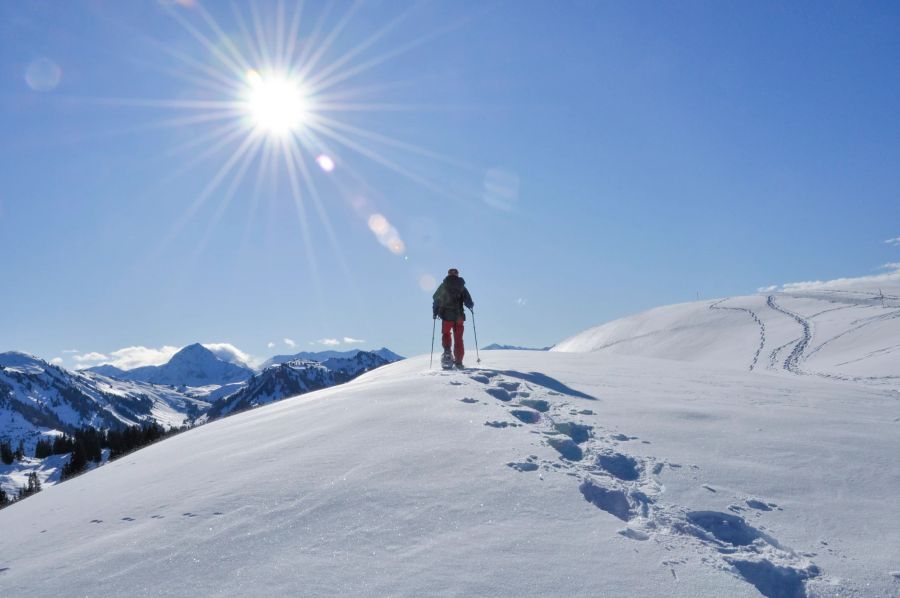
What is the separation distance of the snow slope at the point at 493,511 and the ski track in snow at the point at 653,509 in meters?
0.02

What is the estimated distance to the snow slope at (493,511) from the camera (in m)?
3.08

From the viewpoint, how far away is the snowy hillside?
67.7ft

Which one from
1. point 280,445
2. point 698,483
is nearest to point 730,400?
point 698,483

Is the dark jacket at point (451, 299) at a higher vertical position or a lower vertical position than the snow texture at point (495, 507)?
higher

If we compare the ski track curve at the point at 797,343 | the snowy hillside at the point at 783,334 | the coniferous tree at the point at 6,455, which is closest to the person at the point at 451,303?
the snowy hillside at the point at 783,334

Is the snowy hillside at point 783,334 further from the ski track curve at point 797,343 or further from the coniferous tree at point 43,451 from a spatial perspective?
the coniferous tree at point 43,451

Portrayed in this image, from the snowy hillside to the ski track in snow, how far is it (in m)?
15.2

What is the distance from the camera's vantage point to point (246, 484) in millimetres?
4512

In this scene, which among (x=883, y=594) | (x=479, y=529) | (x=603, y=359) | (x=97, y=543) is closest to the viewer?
(x=883, y=594)

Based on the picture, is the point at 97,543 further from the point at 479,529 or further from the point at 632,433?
the point at 632,433

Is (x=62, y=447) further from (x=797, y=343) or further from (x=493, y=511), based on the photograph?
(x=493, y=511)

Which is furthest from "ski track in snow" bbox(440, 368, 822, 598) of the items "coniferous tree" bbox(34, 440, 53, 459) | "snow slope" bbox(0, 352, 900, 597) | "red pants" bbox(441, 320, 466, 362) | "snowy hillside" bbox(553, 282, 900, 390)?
"coniferous tree" bbox(34, 440, 53, 459)

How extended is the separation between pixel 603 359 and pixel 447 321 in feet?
16.3

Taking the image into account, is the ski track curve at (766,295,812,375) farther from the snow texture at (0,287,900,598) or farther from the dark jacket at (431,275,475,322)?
the snow texture at (0,287,900,598)
